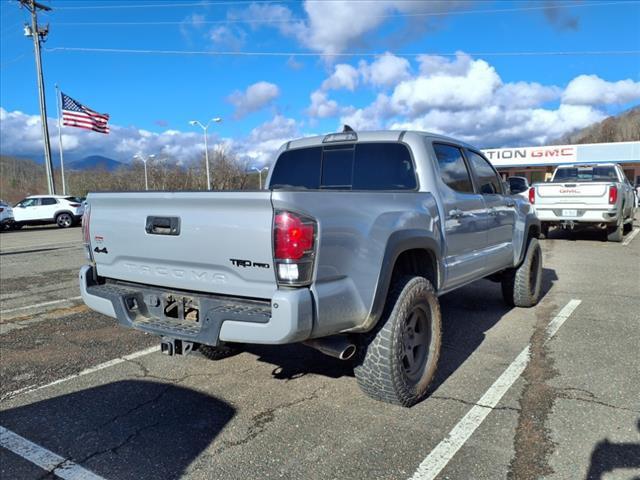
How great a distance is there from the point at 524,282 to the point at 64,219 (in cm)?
2434

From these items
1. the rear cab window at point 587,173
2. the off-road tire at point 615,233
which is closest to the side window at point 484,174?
the off-road tire at point 615,233

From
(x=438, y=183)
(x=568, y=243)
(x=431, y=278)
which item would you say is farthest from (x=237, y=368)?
(x=568, y=243)

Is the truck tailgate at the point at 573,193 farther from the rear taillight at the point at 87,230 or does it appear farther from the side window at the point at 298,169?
the rear taillight at the point at 87,230

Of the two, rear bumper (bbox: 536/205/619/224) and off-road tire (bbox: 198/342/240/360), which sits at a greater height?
rear bumper (bbox: 536/205/619/224)

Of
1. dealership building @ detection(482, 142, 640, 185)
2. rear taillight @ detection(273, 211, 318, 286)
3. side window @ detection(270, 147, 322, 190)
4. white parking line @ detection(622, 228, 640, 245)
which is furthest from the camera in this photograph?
dealership building @ detection(482, 142, 640, 185)

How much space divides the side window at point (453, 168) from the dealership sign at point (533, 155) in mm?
38090

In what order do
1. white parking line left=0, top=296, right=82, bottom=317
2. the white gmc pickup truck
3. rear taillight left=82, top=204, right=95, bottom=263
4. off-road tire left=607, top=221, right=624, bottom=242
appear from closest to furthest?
rear taillight left=82, top=204, right=95, bottom=263, white parking line left=0, top=296, right=82, bottom=317, the white gmc pickup truck, off-road tire left=607, top=221, right=624, bottom=242

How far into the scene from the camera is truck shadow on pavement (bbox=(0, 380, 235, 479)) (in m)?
2.94

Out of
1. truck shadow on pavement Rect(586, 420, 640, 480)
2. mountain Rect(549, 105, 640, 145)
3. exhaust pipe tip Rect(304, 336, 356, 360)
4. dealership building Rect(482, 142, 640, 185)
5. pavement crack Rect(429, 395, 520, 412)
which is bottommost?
truck shadow on pavement Rect(586, 420, 640, 480)

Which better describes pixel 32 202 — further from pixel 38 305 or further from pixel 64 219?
pixel 38 305

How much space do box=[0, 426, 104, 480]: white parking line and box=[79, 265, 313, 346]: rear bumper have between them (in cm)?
86

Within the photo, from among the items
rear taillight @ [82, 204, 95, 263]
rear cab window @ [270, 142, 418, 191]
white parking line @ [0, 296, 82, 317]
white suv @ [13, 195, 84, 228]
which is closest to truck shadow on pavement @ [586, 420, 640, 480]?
rear cab window @ [270, 142, 418, 191]

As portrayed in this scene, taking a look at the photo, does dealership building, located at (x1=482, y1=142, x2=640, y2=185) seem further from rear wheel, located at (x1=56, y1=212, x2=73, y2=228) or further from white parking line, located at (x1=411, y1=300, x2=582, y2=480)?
white parking line, located at (x1=411, y1=300, x2=582, y2=480)

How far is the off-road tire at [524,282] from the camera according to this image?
6.11 m
